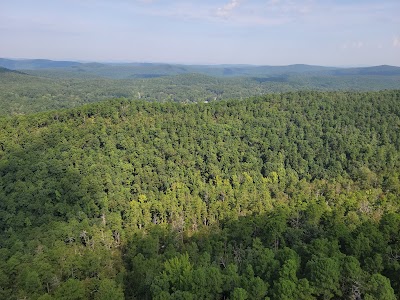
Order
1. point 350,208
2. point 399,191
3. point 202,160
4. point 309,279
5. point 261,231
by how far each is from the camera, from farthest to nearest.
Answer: point 202,160 < point 399,191 < point 350,208 < point 261,231 < point 309,279

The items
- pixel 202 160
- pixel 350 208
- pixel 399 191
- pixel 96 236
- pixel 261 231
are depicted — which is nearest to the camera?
pixel 261 231

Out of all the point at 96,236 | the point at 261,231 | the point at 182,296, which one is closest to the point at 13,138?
the point at 96,236

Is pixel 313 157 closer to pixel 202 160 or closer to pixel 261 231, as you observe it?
pixel 202 160

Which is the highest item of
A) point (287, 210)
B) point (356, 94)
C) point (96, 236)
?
point (356, 94)

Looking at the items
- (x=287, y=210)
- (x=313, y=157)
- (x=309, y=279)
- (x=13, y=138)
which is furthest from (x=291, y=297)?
(x=13, y=138)

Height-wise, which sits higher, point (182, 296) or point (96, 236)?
point (182, 296)

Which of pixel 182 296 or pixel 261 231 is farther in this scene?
pixel 261 231

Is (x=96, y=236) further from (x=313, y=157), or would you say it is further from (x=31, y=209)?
(x=313, y=157)
